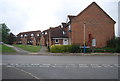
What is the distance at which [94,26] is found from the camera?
3259 cm

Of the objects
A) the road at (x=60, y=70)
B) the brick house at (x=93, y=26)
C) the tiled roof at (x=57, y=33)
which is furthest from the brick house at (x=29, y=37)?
the road at (x=60, y=70)

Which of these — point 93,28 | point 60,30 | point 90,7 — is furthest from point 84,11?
point 60,30

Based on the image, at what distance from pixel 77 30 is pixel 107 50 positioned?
329 inches

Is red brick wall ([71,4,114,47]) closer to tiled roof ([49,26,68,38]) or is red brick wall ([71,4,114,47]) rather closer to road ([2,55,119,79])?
tiled roof ([49,26,68,38])

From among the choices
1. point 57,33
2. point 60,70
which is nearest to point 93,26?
point 57,33

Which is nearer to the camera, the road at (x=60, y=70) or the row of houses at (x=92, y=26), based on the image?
the road at (x=60, y=70)

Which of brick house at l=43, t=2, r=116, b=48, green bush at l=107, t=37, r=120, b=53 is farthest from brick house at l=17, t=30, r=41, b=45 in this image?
green bush at l=107, t=37, r=120, b=53

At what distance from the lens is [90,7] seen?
32906mm

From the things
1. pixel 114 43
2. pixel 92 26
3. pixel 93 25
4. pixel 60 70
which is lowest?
pixel 60 70

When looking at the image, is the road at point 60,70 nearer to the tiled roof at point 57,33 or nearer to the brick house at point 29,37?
the tiled roof at point 57,33

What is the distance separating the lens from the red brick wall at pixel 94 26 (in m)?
32.3

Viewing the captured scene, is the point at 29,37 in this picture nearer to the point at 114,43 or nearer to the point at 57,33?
the point at 57,33

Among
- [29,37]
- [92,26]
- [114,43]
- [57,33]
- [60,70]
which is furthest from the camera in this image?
[29,37]

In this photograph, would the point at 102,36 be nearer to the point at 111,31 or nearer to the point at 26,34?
the point at 111,31
